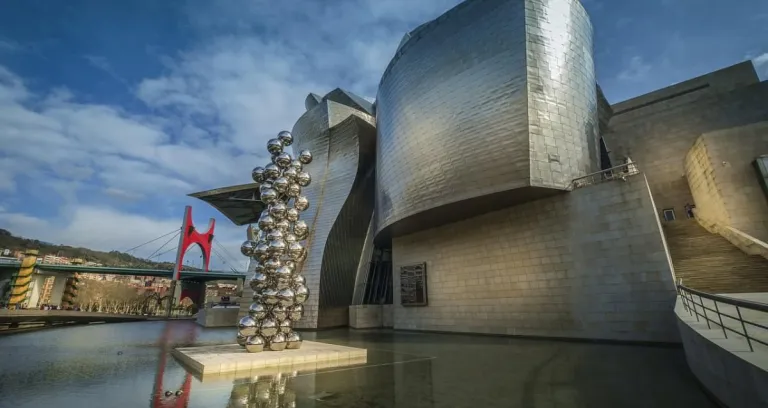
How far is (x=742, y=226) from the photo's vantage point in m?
12.8

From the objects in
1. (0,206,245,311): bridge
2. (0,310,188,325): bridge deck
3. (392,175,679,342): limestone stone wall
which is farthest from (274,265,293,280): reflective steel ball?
(0,206,245,311): bridge

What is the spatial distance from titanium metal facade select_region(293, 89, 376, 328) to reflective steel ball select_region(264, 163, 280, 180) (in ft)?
40.0

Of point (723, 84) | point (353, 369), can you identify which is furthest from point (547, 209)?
point (723, 84)

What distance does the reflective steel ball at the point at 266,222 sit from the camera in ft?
25.8

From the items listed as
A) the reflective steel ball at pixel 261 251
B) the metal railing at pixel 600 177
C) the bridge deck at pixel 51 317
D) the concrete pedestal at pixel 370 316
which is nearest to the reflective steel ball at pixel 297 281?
the reflective steel ball at pixel 261 251

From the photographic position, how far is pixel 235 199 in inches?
1070

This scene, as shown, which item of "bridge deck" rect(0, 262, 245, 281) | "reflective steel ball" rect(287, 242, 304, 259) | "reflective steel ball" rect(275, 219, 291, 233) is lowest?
"reflective steel ball" rect(287, 242, 304, 259)

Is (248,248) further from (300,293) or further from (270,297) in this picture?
(300,293)

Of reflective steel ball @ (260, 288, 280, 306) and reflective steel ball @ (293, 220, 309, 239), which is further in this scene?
reflective steel ball @ (293, 220, 309, 239)

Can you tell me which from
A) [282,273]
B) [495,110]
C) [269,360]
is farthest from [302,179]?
[495,110]

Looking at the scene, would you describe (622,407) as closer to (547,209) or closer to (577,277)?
(577,277)

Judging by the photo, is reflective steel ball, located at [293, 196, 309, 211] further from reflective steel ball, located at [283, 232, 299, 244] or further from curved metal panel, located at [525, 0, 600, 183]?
curved metal panel, located at [525, 0, 600, 183]

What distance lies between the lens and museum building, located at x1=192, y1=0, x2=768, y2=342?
430 inches

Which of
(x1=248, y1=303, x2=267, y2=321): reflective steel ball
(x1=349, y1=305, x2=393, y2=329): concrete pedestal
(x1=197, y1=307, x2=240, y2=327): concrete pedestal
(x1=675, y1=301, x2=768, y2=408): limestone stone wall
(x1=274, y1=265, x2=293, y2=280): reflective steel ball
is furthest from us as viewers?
(x1=197, y1=307, x2=240, y2=327): concrete pedestal
